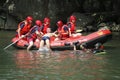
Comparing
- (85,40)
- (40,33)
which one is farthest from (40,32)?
(85,40)

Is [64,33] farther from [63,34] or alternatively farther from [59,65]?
[59,65]

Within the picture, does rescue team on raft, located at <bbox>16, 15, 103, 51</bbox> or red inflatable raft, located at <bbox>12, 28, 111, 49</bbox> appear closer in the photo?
red inflatable raft, located at <bbox>12, 28, 111, 49</bbox>

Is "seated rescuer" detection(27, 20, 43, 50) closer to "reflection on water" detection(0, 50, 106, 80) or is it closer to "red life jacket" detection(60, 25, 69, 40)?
"red life jacket" detection(60, 25, 69, 40)

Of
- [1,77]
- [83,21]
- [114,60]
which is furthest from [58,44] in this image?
[83,21]

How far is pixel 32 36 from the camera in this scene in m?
16.0

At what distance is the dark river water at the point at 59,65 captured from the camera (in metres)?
9.70

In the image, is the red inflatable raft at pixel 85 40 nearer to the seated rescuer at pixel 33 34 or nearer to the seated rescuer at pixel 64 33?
the seated rescuer at pixel 64 33

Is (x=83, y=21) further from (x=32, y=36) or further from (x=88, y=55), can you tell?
(x=88, y=55)

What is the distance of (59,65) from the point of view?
11438 mm

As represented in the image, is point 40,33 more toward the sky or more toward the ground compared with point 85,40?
more toward the sky

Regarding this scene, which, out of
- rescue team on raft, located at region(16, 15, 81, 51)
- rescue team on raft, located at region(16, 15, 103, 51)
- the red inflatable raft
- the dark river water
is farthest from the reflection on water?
rescue team on raft, located at region(16, 15, 81, 51)

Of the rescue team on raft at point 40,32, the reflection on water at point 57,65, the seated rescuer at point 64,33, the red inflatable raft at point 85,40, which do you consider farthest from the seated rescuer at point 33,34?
the reflection on water at point 57,65

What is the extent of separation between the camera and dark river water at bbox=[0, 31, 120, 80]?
970cm

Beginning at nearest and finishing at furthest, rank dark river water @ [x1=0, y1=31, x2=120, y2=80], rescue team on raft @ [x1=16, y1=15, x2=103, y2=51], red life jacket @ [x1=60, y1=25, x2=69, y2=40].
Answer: dark river water @ [x1=0, y1=31, x2=120, y2=80] < rescue team on raft @ [x1=16, y1=15, x2=103, y2=51] < red life jacket @ [x1=60, y1=25, x2=69, y2=40]
